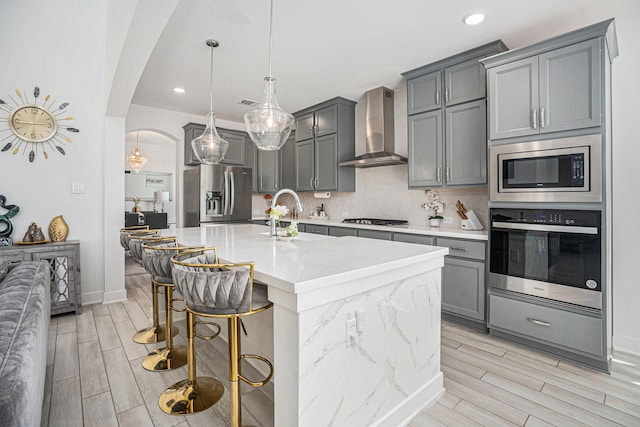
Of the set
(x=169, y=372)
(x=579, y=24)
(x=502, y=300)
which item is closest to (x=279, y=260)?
(x=169, y=372)

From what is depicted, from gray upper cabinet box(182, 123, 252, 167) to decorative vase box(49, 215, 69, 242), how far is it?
2047 mm

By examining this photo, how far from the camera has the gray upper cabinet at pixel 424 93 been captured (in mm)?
3334

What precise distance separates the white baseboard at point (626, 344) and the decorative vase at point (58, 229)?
531 cm

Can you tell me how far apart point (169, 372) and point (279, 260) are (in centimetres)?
132

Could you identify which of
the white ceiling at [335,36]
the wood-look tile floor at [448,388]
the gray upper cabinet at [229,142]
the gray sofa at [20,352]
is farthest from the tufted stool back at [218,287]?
the gray upper cabinet at [229,142]

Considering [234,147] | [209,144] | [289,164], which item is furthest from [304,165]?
[209,144]

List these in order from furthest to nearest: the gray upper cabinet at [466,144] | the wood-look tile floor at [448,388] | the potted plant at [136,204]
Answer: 1. the potted plant at [136,204]
2. the gray upper cabinet at [466,144]
3. the wood-look tile floor at [448,388]

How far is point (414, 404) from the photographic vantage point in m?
1.76

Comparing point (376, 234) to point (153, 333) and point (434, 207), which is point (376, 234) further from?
point (153, 333)

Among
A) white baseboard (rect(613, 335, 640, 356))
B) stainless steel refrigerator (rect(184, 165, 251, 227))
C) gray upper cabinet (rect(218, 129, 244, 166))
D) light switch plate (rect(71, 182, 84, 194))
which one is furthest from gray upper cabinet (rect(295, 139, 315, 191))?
white baseboard (rect(613, 335, 640, 356))

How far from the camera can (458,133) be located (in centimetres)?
319

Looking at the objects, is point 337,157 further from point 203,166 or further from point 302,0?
point 302,0

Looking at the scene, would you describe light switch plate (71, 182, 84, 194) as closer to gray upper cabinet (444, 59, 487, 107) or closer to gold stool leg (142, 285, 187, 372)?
gold stool leg (142, 285, 187, 372)

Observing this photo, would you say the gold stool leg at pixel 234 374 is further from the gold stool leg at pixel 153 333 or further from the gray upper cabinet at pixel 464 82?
the gray upper cabinet at pixel 464 82
